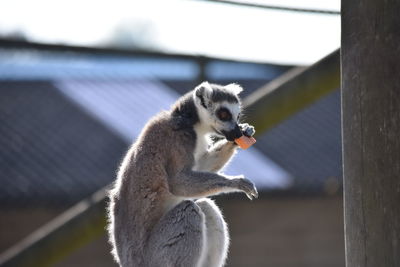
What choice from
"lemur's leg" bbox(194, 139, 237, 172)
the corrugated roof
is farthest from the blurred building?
"lemur's leg" bbox(194, 139, 237, 172)

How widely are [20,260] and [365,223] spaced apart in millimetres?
3450

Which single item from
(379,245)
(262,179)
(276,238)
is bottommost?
(276,238)

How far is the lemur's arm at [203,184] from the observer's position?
5008 mm

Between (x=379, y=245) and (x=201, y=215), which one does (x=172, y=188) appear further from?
(x=379, y=245)

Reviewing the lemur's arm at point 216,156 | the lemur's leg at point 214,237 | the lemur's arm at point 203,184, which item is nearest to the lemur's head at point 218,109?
the lemur's arm at point 216,156

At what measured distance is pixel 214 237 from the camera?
17.1 ft

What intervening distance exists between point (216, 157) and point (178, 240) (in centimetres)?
81

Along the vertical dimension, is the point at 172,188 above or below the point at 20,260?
above

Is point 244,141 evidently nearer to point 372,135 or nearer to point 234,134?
point 234,134

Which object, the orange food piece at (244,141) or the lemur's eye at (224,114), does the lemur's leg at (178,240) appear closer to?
the orange food piece at (244,141)

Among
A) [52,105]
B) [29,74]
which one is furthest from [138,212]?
[29,74]

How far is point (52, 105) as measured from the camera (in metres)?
12.4

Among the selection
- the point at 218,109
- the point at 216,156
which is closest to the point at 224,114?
the point at 218,109

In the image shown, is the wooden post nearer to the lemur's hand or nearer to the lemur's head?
the lemur's hand
